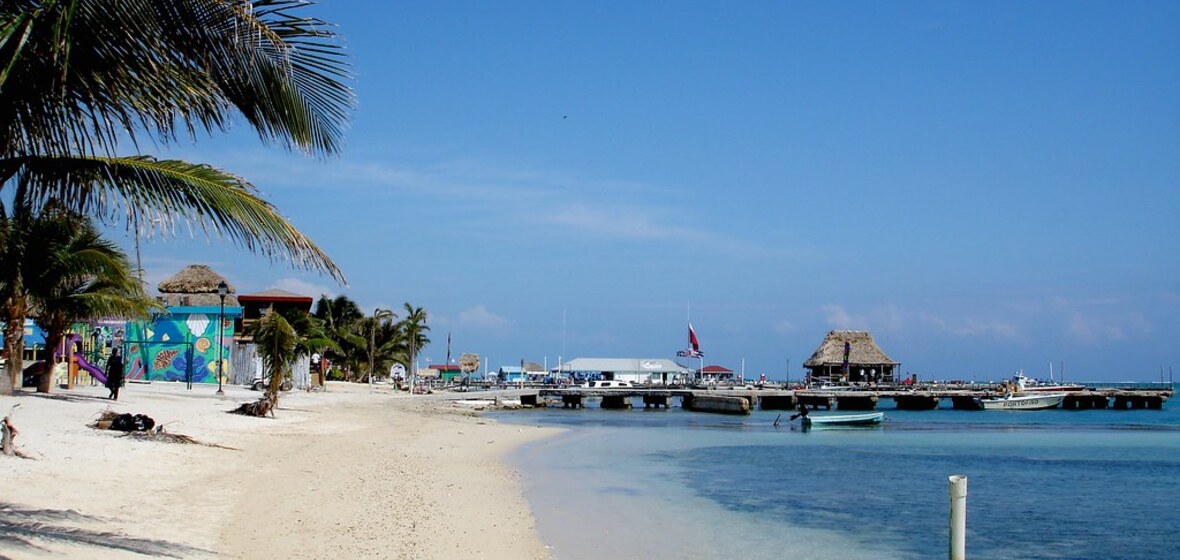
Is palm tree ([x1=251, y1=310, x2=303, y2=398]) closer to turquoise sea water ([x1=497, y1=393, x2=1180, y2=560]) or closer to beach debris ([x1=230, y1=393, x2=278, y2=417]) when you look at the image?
beach debris ([x1=230, y1=393, x2=278, y2=417])

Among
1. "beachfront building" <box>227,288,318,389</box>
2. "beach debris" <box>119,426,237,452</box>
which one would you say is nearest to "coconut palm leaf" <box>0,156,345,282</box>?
"beach debris" <box>119,426,237,452</box>

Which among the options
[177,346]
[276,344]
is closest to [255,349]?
[177,346]

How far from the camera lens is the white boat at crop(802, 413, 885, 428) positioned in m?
45.5

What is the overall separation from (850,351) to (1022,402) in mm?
17720

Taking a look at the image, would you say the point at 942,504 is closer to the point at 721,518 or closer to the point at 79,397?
the point at 721,518

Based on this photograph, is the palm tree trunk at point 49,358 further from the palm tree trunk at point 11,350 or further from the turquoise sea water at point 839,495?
the turquoise sea water at point 839,495

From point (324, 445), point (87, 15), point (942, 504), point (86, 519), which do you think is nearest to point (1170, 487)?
point (942, 504)

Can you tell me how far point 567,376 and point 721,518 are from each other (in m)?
89.9

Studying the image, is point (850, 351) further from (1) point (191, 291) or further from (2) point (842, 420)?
(1) point (191, 291)

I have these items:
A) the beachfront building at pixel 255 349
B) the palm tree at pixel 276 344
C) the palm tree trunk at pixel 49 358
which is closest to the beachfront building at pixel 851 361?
the beachfront building at pixel 255 349

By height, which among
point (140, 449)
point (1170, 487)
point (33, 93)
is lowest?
point (1170, 487)

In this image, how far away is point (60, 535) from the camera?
7398 mm

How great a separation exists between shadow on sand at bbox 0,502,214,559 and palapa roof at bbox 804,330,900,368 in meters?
82.5

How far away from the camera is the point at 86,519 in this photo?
855cm
